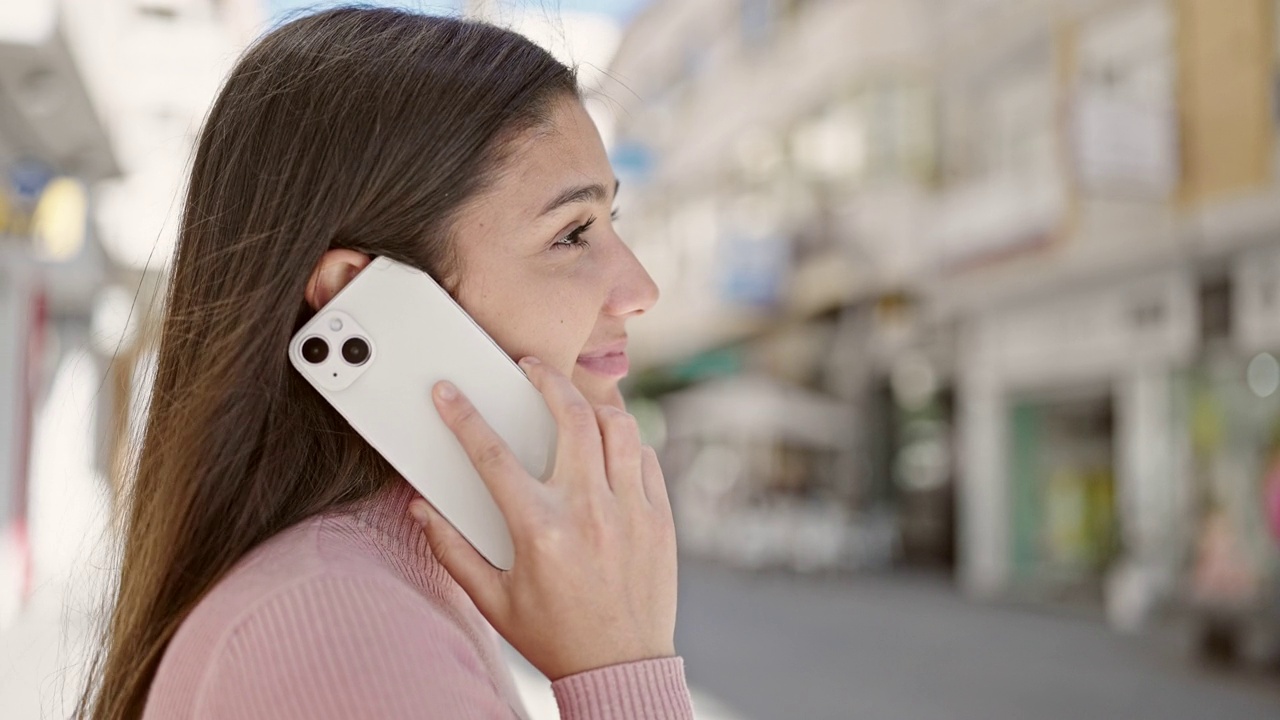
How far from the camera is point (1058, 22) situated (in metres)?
14.5

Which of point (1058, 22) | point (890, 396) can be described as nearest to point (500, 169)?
point (1058, 22)

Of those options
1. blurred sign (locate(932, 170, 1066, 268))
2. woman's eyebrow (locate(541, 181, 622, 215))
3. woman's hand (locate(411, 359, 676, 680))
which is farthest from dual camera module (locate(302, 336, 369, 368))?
blurred sign (locate(932, 170, 1066, 268))

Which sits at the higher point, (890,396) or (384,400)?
(384,400)

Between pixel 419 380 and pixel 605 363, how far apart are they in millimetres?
287

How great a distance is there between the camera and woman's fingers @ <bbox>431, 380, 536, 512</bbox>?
1.04 metres

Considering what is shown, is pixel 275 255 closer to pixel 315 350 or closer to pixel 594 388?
pixel 315 350

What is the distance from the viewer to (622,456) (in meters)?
1.08

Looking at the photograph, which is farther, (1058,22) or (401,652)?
(1058,22)

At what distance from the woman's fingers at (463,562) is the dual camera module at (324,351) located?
15 cm

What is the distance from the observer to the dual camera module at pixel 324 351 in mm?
1128

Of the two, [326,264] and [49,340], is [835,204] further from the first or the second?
[326,264]

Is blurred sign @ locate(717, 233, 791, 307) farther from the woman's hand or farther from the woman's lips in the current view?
the woman's hand

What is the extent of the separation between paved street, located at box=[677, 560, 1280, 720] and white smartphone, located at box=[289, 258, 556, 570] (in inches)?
263

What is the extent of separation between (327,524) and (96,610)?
1.68ft
